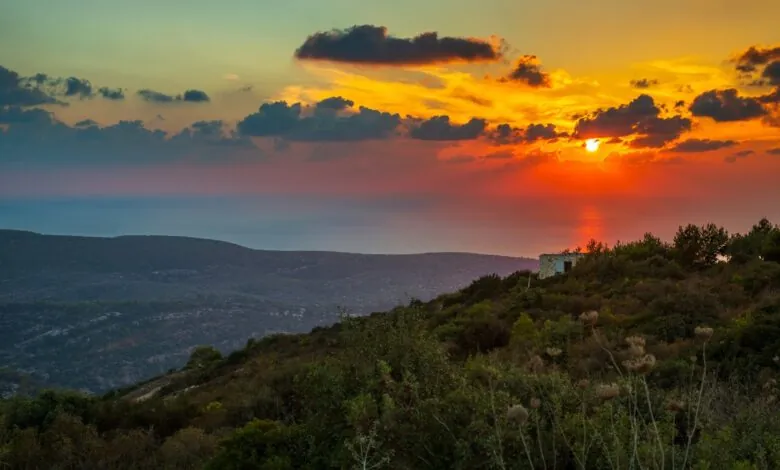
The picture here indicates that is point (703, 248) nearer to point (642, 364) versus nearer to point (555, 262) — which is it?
point (555, 262)

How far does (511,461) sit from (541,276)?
31.5 metres

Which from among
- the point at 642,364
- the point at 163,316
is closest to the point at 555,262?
the point at 642,364

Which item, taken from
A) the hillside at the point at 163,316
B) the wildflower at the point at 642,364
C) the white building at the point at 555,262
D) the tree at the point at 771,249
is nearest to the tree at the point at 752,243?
the tree at the point at 771,249

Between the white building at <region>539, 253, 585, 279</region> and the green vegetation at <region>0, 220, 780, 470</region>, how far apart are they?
31.9 feet

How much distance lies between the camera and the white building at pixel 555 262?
36688 mm

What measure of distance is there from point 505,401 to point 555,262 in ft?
103

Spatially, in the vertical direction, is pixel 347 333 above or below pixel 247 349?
above

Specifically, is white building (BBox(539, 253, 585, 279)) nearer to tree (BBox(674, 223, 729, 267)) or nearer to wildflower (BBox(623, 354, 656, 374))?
tree (BBox(674, 223, 729, 267))

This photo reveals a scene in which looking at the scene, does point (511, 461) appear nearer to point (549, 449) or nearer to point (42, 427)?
point (549, 449)

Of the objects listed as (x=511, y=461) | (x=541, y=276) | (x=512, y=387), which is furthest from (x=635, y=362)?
(x=541, y=276)

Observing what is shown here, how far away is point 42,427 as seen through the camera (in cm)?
1622

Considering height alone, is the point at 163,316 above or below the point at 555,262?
below

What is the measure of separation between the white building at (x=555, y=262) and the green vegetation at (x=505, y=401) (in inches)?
383

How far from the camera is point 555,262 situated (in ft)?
123
